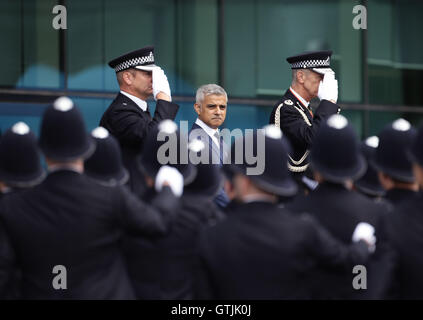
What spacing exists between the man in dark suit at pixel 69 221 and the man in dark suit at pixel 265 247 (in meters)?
0.40

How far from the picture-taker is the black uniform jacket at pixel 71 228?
4.49 m

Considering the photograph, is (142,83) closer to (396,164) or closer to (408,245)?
(396,164)

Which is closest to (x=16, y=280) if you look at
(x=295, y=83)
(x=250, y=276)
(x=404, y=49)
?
(x=250, y=276)

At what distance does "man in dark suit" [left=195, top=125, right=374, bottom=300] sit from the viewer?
4297 mm

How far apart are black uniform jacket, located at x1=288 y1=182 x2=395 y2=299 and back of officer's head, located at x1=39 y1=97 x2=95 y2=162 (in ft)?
3.74

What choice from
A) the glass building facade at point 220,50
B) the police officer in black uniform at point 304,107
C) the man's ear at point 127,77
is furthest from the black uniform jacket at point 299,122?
the glass building facade at point 220,50

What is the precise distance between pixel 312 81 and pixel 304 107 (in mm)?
267

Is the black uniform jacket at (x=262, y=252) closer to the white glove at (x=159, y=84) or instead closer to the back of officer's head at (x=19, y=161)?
the back of officer's head at (x=19, y=161)

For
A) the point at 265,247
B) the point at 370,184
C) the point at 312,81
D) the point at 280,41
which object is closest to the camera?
the point at 265,247

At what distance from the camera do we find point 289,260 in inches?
169

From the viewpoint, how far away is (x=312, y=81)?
7.88 metres

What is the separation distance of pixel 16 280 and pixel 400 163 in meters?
2.22

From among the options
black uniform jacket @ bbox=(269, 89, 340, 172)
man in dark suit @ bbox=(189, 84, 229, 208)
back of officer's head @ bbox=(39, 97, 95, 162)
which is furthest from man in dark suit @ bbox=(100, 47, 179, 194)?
back of officer's head @ bbox=(39, 97, 95, 162)

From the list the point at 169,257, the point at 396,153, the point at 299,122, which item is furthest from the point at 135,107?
the point at 396,153
